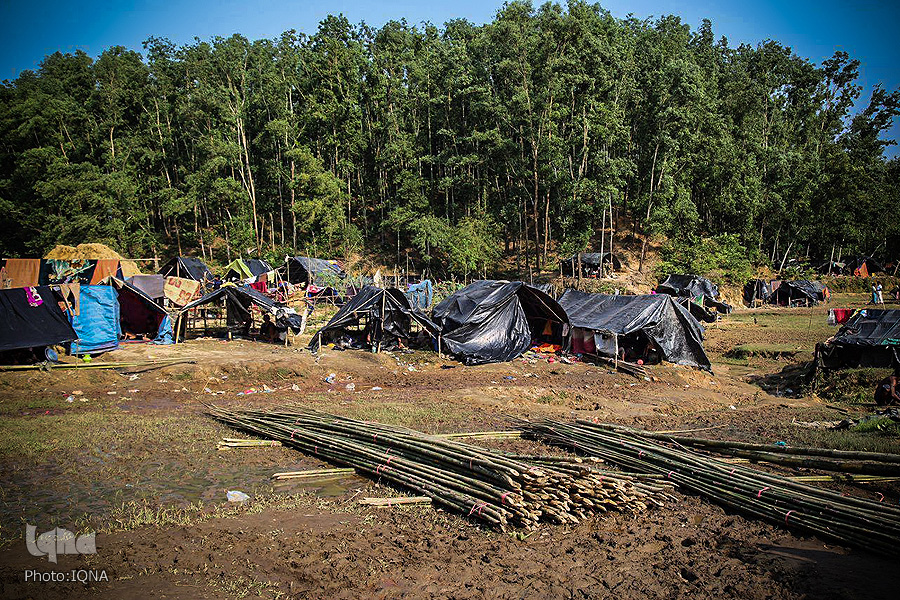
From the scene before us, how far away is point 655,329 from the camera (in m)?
17.8

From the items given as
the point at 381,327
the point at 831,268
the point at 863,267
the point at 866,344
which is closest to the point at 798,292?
the point at 831,268

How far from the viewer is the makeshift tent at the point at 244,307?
68.3 ft

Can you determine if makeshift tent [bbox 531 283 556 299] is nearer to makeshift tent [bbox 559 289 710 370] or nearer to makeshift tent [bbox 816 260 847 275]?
makeshift tent [bbox 559 289 710 370]

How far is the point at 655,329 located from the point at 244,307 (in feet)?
49.1

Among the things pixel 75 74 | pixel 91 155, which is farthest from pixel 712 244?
pixel 75 74

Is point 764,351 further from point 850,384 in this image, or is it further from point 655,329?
point 850,384

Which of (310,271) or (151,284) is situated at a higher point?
(310,271)

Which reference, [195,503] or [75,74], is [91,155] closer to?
[75,74]

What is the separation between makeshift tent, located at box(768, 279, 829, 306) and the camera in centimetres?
3569

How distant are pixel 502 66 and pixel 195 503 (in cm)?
3450

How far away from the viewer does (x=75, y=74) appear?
→ 43.2m

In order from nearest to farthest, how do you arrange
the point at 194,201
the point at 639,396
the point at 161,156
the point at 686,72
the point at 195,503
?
the point at 195,503, the point at 639,396, the point at 686,72, the point at 194,201, the point at 161,156

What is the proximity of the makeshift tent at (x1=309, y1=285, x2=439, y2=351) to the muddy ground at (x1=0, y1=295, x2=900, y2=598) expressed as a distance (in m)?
5.60

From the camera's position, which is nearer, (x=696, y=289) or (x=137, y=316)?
(x=137, y=316)
